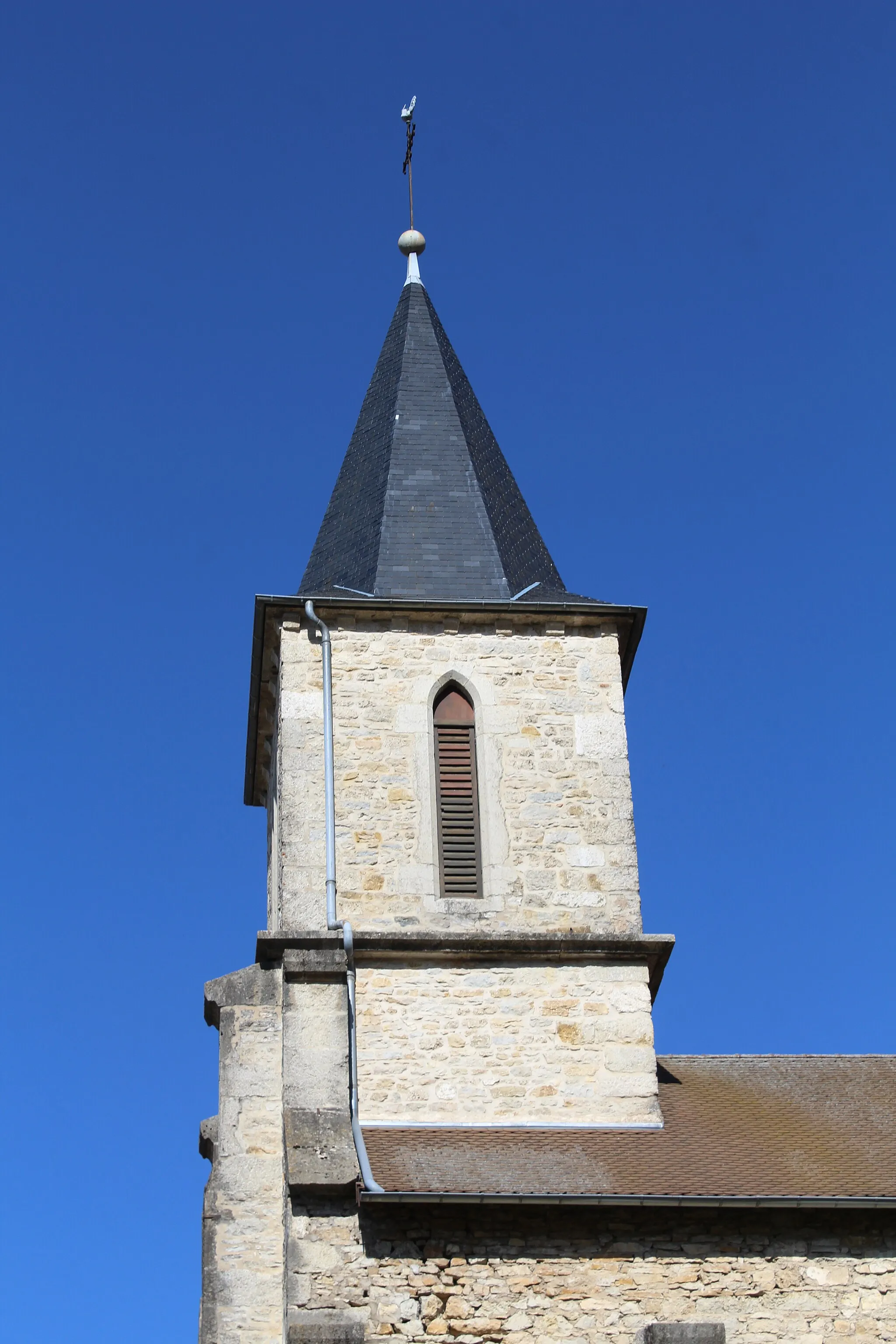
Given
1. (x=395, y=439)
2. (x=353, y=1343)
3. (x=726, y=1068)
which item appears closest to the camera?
(x=353, y=1343)

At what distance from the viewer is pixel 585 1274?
1124cm

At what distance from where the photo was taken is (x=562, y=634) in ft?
48.8

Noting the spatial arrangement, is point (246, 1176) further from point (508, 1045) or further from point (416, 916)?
point (416, 916)

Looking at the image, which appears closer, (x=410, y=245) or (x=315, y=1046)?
(x=315, y=1046)

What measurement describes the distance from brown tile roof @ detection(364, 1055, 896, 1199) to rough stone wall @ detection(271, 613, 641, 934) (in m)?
1.53

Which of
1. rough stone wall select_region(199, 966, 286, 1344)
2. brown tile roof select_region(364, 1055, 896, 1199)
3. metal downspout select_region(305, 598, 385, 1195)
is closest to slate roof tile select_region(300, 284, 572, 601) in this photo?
metal downspout select_region(305, 598, 385, 1195)

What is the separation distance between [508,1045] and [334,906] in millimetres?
1580

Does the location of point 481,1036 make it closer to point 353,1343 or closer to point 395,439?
point 353,1343

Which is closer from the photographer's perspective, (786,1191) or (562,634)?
(786,1191)

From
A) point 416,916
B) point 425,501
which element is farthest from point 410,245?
point 416,916

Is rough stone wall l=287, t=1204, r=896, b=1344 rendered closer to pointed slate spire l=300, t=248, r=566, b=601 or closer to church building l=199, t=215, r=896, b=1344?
church building l=199, t=215, r=896, b=1344

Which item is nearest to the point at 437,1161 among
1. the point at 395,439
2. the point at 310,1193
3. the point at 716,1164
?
the point at 310,1193

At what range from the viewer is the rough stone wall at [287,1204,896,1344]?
36.0 feet

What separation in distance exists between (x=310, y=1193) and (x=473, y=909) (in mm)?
2820
